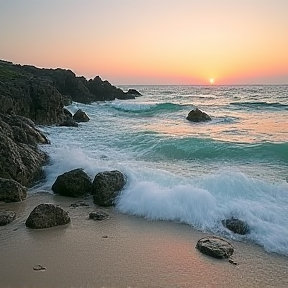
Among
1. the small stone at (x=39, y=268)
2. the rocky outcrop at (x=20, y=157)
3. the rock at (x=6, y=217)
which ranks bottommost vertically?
the small stone at (x=39, y=268)

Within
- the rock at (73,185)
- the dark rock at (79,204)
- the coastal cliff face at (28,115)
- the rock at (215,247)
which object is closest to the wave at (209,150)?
the coastal cliff face at (28,115)

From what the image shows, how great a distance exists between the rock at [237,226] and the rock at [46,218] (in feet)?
10.3

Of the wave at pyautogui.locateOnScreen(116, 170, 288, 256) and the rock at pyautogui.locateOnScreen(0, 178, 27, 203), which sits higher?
the rock at pyautogui.locateOnScreen(0, 178, 27, 203)

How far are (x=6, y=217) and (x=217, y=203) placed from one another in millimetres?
4365

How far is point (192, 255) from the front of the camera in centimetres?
586

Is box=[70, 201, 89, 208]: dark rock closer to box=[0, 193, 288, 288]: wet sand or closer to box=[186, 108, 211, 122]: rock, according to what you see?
box=[0, 193, 288, 288]: wet sand

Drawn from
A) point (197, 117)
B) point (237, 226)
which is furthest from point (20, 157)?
point (197, 117)

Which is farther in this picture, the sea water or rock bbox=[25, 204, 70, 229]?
the sea water

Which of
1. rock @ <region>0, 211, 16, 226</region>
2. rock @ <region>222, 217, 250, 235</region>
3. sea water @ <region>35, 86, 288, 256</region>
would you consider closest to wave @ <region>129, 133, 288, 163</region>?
sea water @ <region>35, 86, 288, 256</region>

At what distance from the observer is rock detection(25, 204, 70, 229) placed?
677cm

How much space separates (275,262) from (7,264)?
4074 mm

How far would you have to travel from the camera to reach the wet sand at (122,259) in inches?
196

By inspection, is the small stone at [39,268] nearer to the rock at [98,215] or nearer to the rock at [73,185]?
the rock at [98,215]

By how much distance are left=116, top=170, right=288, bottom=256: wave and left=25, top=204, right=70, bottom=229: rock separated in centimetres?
153
